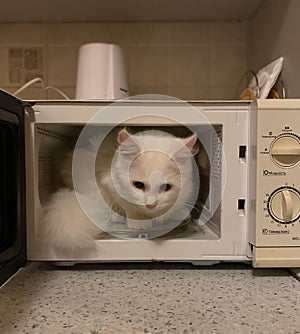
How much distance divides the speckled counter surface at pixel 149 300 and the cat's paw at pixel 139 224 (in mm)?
87

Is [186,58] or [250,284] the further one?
[186,58]

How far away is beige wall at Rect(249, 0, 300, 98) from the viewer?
3.03 feet

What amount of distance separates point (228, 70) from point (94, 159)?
0.60 meters

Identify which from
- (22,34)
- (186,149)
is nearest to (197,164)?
(186,149)

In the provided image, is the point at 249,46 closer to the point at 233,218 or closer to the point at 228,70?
the point at 228,70

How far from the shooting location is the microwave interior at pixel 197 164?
0.82 metres

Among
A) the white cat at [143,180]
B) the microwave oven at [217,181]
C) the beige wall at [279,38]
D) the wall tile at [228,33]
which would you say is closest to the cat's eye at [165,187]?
the white cat at [143,180]

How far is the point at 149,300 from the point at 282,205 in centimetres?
28

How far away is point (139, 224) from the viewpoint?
902 mm

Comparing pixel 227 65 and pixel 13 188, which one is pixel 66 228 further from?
pixel 227 65

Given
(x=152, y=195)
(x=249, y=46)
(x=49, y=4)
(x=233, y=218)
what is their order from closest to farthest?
1. (x=233, y=218)
2. (x=152, y=195)
3. (x=49, y=4)
4. (x=249, y=46)

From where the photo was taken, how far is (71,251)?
79 centimetres

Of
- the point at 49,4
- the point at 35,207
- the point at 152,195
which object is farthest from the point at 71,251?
the point at 49,4

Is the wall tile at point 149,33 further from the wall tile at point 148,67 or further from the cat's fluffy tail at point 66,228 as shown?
the cat's fluffy tail at point 66,228
